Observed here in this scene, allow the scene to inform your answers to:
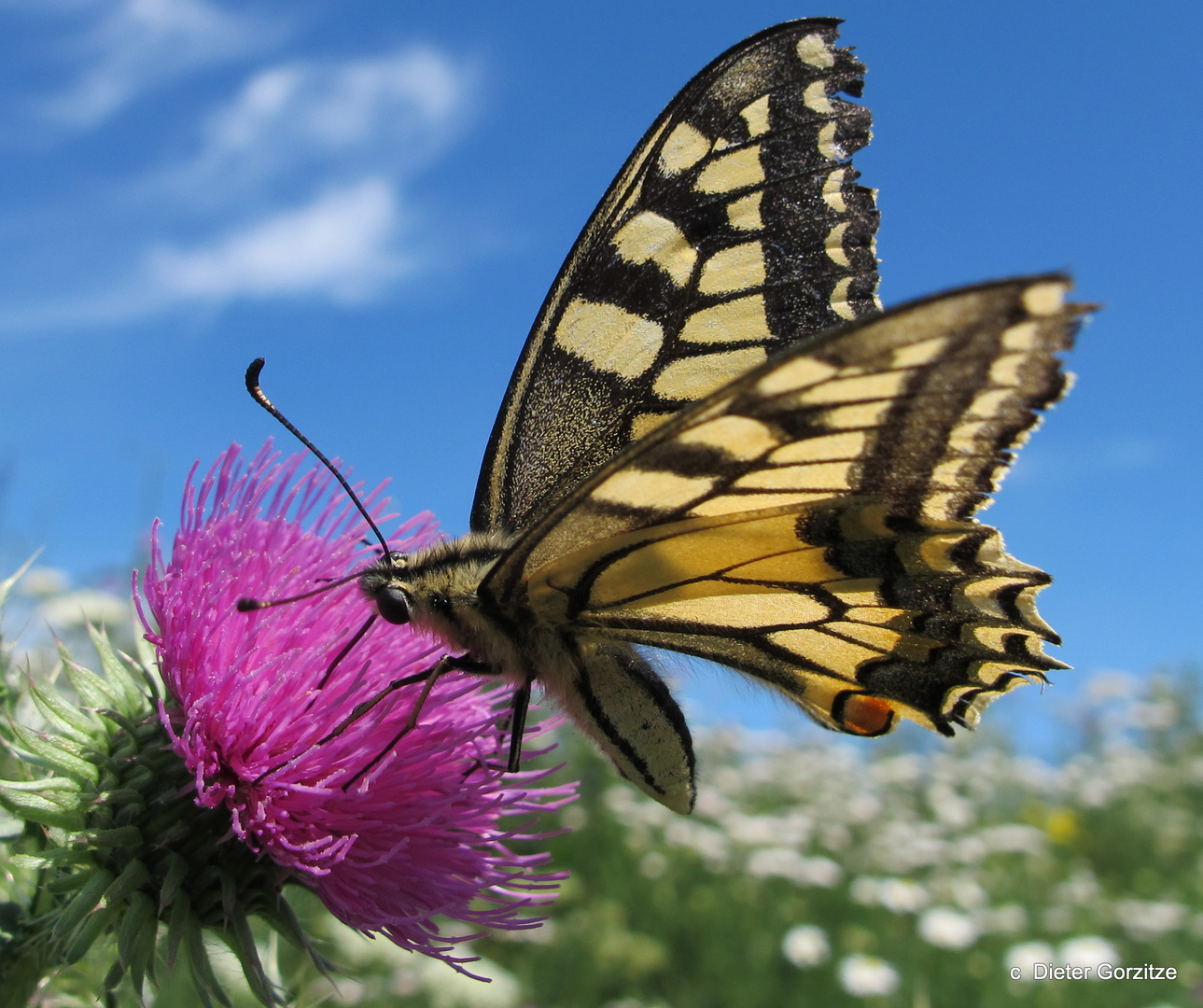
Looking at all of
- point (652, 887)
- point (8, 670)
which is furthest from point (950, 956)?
point (8, 670)

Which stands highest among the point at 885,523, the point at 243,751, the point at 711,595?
the point at 885,523

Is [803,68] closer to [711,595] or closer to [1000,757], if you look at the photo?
[711,595]

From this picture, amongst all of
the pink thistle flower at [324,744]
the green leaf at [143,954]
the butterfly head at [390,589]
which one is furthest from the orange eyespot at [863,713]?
the green leaf at [143,954]

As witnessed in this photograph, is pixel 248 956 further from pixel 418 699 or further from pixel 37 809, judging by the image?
pixel 418 699

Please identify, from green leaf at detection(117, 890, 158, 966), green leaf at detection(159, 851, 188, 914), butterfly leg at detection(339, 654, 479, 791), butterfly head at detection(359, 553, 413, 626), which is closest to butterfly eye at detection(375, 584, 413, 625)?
butterfly head at detection(359, 553, 413, 626)

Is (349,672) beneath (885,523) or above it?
beneath

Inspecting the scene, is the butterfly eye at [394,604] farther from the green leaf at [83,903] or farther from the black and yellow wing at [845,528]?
the green leaf at [83,903]
